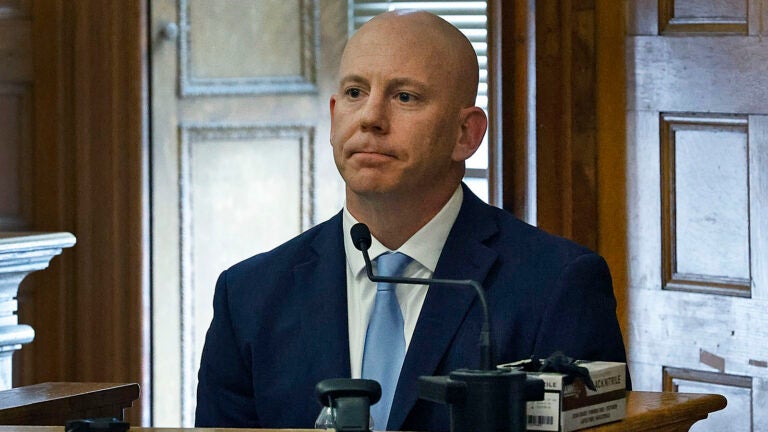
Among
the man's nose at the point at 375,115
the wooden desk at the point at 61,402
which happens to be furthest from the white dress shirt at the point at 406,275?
the wooden desk at the point at 61,402

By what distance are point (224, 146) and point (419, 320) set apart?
6.30 feet

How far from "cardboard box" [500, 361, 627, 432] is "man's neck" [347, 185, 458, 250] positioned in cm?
52

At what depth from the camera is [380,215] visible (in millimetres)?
2172

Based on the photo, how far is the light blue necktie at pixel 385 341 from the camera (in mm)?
2104

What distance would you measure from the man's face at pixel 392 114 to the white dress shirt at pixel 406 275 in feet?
0.23

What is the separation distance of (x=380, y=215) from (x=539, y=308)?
290 millimetres

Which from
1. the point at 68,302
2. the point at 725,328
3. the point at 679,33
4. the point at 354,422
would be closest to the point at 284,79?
the point at 68,302

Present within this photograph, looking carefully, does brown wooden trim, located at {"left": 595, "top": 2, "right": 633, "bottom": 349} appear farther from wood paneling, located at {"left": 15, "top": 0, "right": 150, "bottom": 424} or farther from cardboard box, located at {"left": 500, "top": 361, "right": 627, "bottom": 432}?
cardboard box, located at {"left": 500, "top": 361, "right": 627, "bottom": 432}

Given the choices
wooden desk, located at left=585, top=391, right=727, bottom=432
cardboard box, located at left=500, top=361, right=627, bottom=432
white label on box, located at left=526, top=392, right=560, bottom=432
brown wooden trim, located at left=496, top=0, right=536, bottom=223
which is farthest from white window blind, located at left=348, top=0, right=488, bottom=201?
white label on box, located at left=526, top=392, right=560, bottom=432

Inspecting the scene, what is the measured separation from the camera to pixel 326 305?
2.19 metres

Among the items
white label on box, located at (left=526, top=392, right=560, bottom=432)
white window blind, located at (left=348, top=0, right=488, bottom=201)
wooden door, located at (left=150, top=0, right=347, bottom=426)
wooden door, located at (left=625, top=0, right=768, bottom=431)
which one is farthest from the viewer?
wooden door, located at (left=150, top=0, right=347, bottom=426)

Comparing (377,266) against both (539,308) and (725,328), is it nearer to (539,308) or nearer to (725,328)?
(539,308)

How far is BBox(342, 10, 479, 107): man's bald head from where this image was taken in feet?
7.04

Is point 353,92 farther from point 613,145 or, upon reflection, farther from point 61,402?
point 613,145
